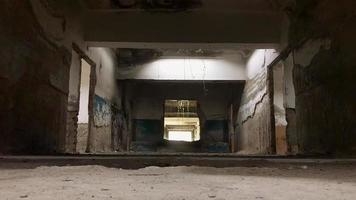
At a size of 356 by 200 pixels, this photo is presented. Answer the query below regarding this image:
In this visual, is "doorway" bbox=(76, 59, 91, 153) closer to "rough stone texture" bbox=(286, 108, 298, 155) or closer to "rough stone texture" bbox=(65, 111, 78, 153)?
"rough stone texture" bbox=(65, 111, 78, 153)

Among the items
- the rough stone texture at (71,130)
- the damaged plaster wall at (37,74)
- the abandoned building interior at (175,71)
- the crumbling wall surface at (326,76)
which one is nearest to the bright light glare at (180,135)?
the abandoned building interior at (175,71)

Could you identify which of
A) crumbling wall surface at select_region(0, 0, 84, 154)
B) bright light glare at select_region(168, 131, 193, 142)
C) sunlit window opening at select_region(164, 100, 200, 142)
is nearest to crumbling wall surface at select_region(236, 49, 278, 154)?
crumbling wall surface at select_region(0, 0, 84, 154)

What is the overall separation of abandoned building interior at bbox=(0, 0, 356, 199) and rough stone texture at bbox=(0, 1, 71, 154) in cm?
1

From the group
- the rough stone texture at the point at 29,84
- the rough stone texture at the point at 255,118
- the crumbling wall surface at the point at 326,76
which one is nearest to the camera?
the rough stone texture at the point at 29,84

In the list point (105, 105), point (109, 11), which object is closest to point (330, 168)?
point (109, 11)

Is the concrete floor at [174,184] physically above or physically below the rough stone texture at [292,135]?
below

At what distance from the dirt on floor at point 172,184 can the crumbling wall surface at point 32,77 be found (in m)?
1.61

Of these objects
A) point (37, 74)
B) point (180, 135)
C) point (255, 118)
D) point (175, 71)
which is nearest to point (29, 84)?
point (37, 74)

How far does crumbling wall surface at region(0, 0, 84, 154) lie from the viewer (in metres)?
3.52

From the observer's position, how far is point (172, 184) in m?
1.66

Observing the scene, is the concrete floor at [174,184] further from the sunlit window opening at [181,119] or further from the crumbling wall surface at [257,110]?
the sunlit window opening at [181,119]

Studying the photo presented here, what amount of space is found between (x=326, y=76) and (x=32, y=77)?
3104mm

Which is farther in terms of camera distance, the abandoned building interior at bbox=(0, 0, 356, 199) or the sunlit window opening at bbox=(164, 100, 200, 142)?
the sunlit window opening at bbox=(164, 100, 200, 142)

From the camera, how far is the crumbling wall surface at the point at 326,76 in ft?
12.1
